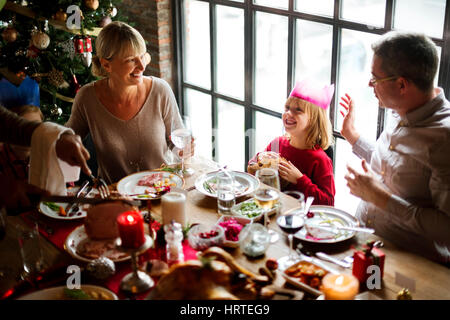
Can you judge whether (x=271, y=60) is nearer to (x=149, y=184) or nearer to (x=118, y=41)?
(x=118, y=41)

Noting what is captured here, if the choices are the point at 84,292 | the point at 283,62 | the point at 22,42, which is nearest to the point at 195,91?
the point at 283,62

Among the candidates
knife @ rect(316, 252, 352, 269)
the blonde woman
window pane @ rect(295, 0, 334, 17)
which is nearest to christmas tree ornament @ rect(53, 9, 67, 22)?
the blonde woman

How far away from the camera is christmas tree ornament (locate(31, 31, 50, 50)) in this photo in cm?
315

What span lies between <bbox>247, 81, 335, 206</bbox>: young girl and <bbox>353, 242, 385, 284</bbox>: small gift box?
0.84 m

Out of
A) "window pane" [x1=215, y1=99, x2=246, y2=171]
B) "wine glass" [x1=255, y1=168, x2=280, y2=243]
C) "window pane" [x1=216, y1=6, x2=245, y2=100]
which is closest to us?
"wine glass" [x1=255, y1=168, x2=280, y2=243]

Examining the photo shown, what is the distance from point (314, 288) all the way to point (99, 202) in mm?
822

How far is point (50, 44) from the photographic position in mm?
3406

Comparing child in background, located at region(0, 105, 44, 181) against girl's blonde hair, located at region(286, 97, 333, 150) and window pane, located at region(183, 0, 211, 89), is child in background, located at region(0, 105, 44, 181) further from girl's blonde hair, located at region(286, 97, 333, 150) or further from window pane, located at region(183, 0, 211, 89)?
window pane, located at region(183, 0, 211, 89)

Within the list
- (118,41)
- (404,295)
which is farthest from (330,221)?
(118,41)

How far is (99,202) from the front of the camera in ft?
5.86

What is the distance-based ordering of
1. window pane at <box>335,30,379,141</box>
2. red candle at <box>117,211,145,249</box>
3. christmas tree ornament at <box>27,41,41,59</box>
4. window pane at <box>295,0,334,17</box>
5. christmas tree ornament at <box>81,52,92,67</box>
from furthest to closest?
christmas tree ornament at <box>81,52,92,67</box>, christmas tree ornament at <box>27,41,41,59</box>, window pane at <box>295,0,334,17</box>, window pane at <box>335,30,379,141</box>, red candle at <box>117,211,145,249</box>

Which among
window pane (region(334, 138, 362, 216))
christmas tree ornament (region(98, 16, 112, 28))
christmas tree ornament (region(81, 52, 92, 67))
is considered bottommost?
window pane (region(334, 138, 362, 216))

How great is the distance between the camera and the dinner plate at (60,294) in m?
1.51
